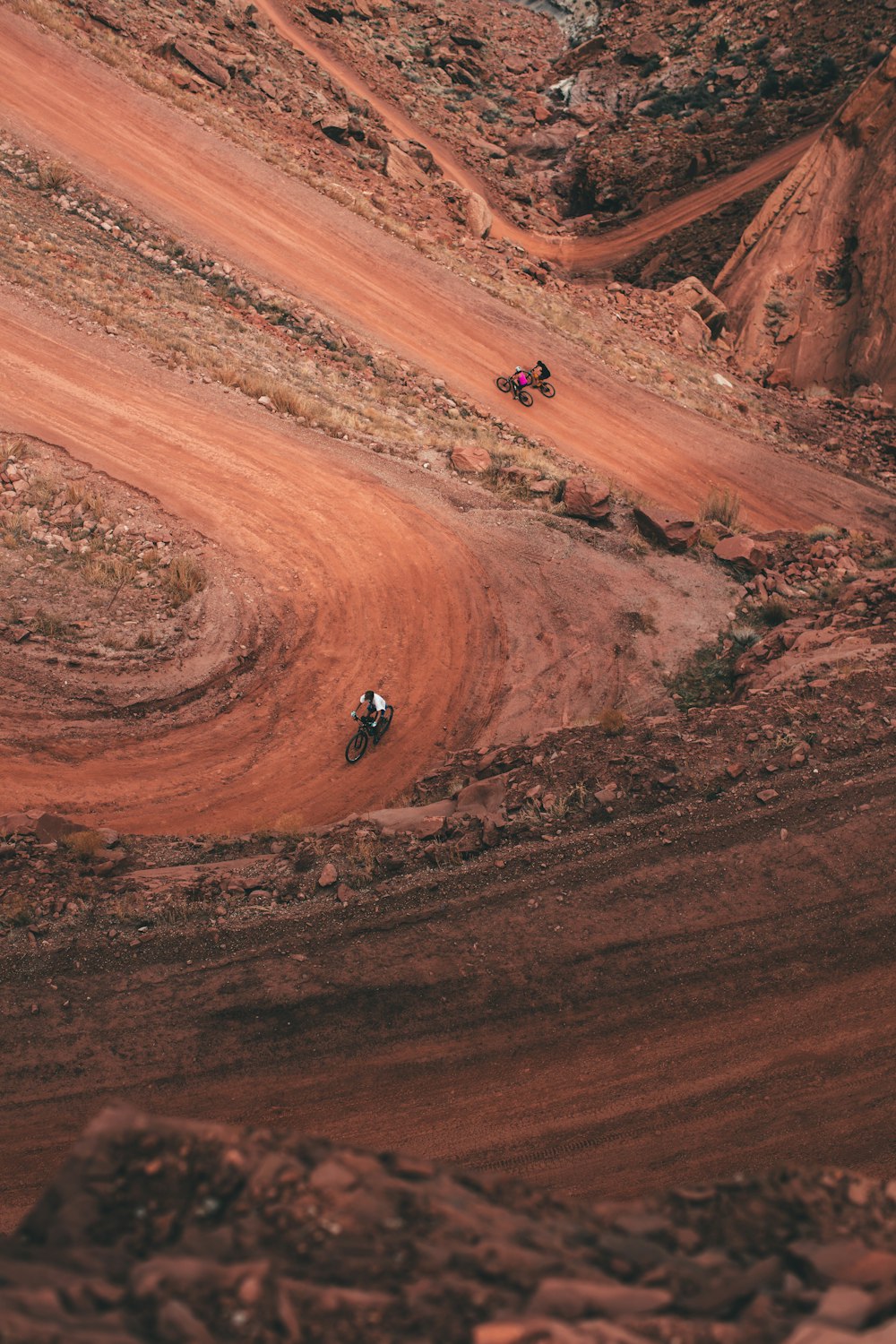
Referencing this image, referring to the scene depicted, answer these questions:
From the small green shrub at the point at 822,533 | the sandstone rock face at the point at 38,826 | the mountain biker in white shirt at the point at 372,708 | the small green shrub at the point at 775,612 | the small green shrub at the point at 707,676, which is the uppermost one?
the small green shrub at the point at 822,533

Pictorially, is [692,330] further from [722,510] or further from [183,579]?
[183,579]

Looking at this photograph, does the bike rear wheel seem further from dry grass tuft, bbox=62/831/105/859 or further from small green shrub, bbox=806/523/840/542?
small green shrub, bbox=806/523/840/542

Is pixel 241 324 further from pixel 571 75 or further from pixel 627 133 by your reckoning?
pixel 571 75

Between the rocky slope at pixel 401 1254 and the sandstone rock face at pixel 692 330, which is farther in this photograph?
the sandstone rock face at pixel 692 330

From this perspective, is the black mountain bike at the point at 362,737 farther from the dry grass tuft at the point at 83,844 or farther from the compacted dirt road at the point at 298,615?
the dry grass tuft at the point at 83,844

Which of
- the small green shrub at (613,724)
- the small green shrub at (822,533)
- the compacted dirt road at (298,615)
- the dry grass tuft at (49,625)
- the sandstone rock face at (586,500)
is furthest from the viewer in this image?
the small green shrub at (822,533)

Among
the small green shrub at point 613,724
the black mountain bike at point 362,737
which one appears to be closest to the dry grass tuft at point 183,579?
the black mountain bike at point 362,737

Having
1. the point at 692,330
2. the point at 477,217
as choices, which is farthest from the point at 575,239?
the point at 692,330
